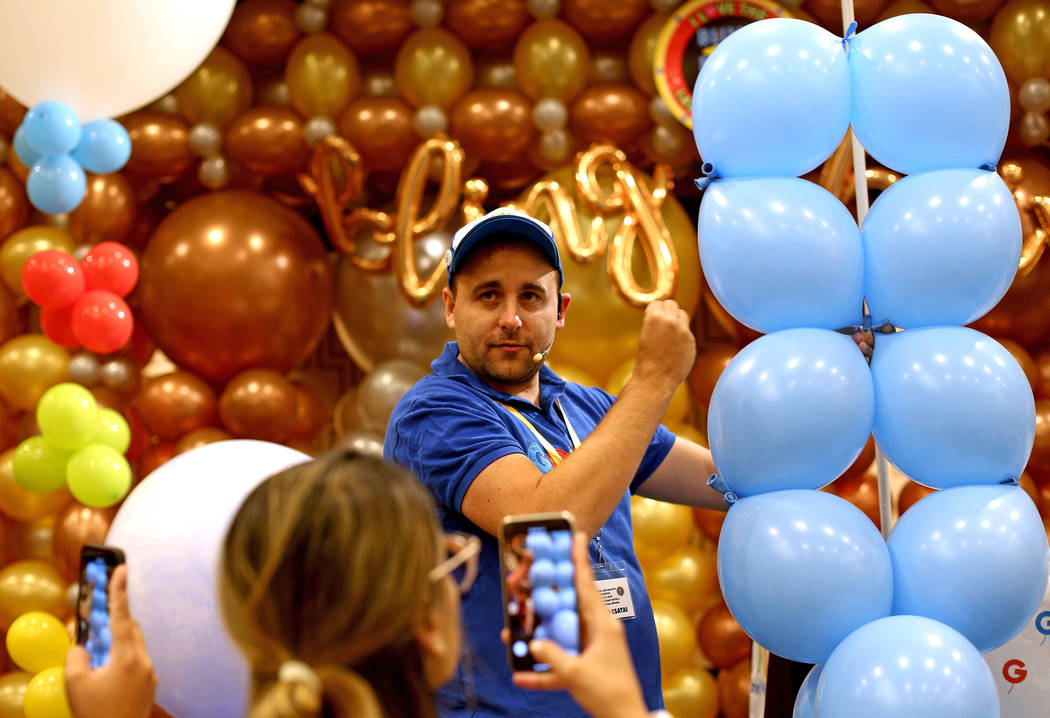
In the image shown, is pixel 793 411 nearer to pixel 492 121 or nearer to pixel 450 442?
pixel 450 442

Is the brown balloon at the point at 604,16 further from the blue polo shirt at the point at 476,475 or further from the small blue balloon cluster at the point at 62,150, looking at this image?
the blue polo shirt at the point at 476,475

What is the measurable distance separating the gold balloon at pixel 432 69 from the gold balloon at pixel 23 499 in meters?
1.67

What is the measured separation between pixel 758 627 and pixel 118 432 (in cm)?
220

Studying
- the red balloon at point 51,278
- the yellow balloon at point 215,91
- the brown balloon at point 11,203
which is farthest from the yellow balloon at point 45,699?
the yellow balloon at point 215,91

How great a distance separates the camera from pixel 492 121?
3633 millimetres

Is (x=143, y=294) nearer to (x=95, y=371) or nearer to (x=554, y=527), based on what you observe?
(x=95, y=371)

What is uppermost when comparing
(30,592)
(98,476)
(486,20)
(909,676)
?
(486,20)

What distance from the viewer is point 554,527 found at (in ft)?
3.37

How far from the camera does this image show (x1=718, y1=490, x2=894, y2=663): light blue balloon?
1.59 m

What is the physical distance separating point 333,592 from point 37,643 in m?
2.67

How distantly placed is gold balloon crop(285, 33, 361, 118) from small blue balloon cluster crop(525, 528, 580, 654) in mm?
2932

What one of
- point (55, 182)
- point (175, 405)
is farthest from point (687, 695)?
point (55, 182)

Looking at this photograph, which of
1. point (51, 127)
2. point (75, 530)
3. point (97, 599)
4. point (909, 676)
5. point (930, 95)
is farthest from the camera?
point (75, 530)

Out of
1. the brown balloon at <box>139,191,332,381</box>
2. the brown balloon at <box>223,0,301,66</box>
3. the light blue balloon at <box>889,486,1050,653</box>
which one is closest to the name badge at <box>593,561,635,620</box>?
the light blue balloon at <box>889,486,1050,653</box>
